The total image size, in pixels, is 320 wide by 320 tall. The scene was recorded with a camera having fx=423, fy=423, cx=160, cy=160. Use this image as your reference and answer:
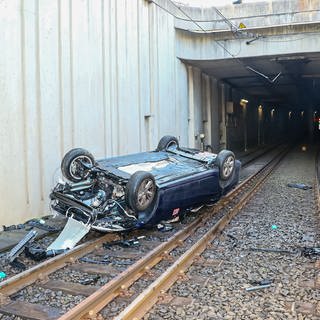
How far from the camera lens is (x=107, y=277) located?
5031mm

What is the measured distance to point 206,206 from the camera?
916cm

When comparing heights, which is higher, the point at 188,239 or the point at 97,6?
the point at 97,6

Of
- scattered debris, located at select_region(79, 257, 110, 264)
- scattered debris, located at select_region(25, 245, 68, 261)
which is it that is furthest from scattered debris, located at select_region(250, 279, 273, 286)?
scattered debris, located at select_region(25, 245, 68, 261)

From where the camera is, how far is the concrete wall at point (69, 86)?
7.73 meters

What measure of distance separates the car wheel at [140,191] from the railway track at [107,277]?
624mm

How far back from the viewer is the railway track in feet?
13.1

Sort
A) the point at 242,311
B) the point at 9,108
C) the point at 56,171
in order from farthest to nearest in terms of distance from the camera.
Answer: the point at 56,171, the point at 9,108, the point at 242,311

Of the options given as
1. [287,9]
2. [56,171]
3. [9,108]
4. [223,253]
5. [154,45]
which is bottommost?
[223,253]

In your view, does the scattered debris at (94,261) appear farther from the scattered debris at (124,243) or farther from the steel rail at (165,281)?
the steel rail at (165,281)

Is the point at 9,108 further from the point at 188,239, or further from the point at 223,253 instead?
the point at 223,253

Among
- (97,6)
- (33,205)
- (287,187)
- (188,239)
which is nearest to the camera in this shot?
(188,239)

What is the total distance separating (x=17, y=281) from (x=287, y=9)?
14.4 metres

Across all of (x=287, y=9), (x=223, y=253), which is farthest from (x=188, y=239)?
(x=287, y=9)

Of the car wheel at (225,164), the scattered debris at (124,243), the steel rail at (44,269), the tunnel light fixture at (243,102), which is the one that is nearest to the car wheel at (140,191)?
the scattered debris at (124,243)
